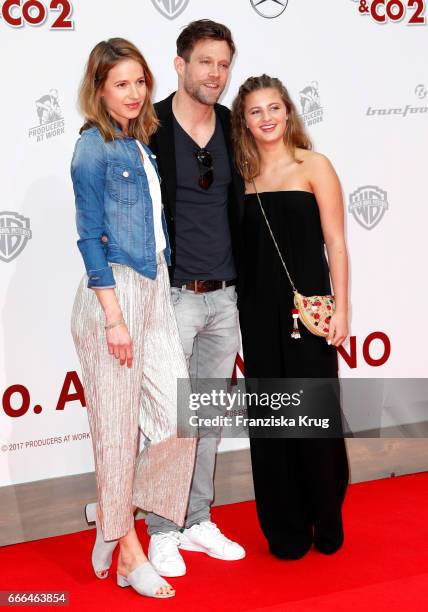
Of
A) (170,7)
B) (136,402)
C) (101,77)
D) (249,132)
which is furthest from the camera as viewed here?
(170,7)

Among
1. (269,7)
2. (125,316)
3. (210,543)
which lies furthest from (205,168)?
(210,543)

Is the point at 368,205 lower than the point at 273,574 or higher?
higher

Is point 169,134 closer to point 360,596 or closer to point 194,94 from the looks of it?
point 194,94

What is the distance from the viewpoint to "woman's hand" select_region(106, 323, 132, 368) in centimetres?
→ 292

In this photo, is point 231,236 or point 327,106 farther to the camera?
point 327,106

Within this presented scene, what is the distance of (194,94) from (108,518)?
1474 millimetres

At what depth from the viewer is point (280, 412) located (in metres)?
3.46

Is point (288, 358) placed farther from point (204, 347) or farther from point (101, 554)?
point (101, 554)

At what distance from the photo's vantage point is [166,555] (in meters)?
3.30

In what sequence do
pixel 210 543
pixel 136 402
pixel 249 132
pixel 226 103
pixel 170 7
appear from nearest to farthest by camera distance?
pixel 136 402, pixel 249 132, pixel 210 543, pixel 170 7, pixel 226 103

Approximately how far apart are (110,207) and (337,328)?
0.92 meters

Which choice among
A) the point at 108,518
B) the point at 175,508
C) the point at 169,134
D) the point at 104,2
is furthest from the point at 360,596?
the point at 104,2

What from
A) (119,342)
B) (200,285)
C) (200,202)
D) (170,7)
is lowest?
(119,342)

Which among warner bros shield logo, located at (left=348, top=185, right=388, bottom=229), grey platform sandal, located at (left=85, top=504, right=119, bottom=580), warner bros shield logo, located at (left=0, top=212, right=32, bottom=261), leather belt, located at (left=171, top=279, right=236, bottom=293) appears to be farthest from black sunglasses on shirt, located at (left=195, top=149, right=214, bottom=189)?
grey platform sandal, located at (left=85, top=504, right=119, bottom=580)
